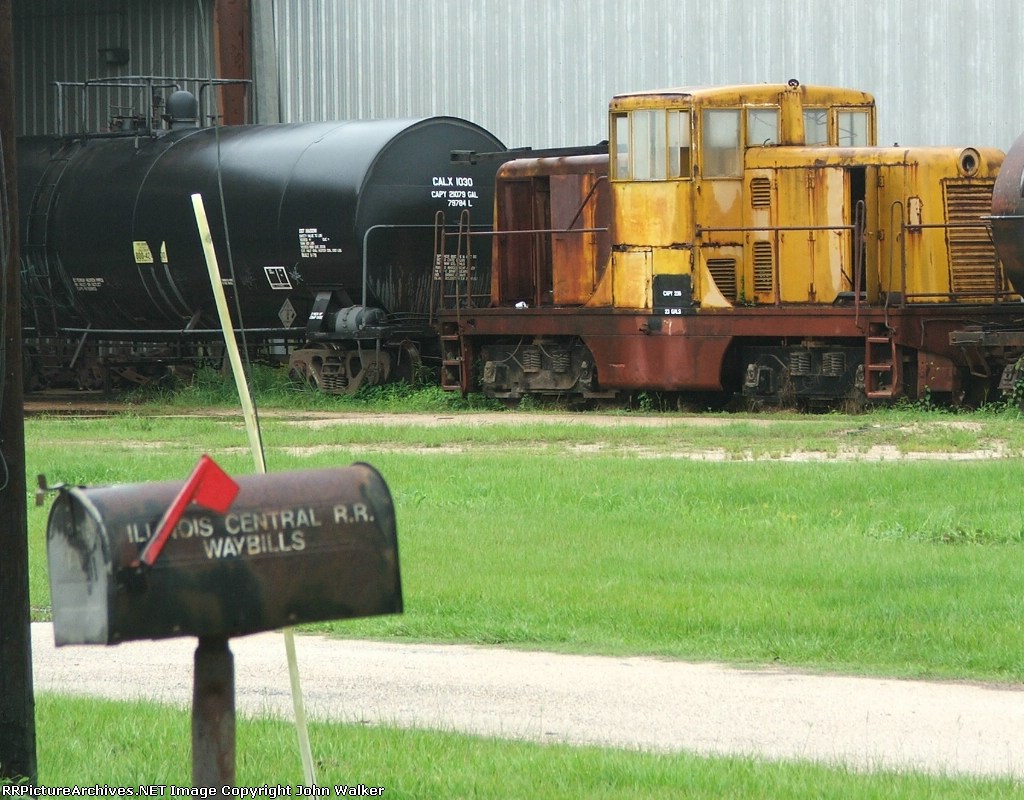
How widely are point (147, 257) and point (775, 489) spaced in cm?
1480

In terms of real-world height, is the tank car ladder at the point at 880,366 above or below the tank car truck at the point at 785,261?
below

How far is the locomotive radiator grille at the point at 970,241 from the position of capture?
21.1m

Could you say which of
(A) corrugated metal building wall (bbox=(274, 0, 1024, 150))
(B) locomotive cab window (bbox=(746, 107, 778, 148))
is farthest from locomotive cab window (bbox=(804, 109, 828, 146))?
(A) corrugated metal building wall (bbox=(274, 0, 1024, 150))

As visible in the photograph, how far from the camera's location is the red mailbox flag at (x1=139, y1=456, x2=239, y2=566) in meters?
3.80

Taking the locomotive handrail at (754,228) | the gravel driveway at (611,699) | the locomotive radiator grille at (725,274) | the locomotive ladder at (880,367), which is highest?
the locomotive handrail at (754,228)

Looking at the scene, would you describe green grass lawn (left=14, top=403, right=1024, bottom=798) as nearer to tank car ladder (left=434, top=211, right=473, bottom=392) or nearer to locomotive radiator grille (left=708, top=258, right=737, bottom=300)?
locomotive radiator grille (left=708, top=258, right=737, bottom=300)

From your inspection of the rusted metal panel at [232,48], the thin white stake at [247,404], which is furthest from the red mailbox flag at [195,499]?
the rusted metal panel at [232,48]

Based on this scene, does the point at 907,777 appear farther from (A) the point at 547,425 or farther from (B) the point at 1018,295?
(B) the point at 1018,295

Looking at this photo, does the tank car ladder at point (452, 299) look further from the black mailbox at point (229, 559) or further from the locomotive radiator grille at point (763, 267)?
the black mailbox at point (229, 559)

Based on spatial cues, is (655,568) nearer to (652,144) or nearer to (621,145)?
(652,144)

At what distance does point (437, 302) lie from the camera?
84.4 feet

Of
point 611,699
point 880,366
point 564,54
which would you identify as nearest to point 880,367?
point 880,366

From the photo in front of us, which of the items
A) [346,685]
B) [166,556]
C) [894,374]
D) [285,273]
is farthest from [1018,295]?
[166,556]

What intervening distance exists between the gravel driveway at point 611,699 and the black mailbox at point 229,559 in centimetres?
277
